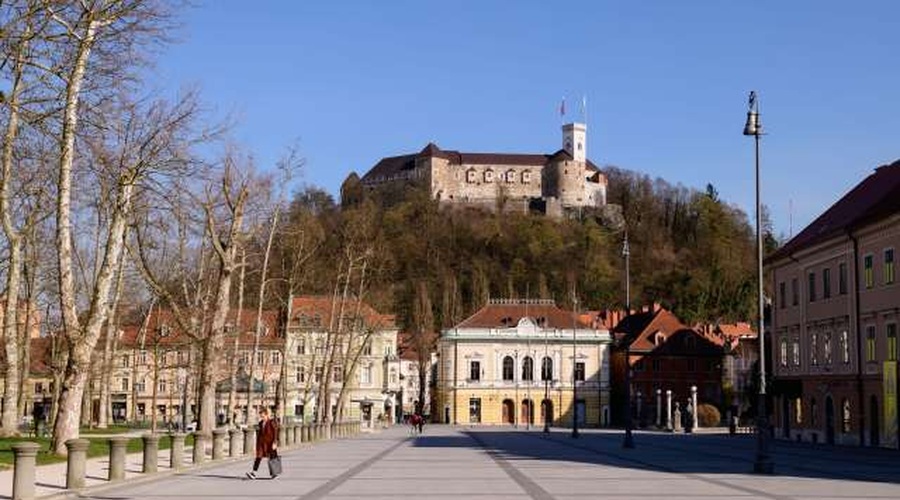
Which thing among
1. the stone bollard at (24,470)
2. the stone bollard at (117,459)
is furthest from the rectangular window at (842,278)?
the stone bollard at (24,470)

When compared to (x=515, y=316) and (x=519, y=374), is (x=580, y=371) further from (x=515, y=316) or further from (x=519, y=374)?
(x=515, y=316)

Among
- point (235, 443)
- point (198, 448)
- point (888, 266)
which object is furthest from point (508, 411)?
point (198, 448)

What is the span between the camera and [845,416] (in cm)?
5353

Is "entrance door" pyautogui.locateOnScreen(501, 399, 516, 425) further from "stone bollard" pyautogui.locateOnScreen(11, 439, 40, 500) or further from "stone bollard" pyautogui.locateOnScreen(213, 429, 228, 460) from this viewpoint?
"stone bollard" pyautogui.locateOnScreen(11, 439, 40, 500)

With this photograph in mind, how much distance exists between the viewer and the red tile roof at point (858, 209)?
165 feet

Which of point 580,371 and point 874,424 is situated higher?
point 580,371

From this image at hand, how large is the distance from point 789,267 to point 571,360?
5099cm

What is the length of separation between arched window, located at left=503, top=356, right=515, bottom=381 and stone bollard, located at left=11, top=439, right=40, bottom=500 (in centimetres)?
9145

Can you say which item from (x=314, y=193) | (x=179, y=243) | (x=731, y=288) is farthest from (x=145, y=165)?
(x=314, y=193)

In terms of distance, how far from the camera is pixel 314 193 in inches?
6284

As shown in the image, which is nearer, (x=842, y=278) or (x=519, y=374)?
(x=842, y=278)

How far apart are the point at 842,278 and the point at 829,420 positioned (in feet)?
21.2

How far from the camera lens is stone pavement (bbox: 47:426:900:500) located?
906 inches

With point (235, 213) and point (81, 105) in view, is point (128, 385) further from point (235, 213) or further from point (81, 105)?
point (81, 105)
